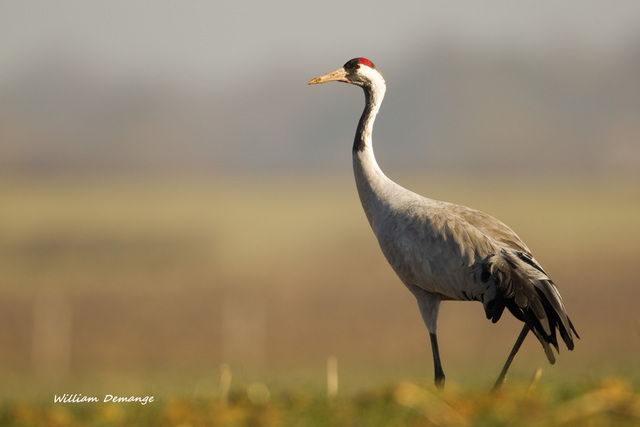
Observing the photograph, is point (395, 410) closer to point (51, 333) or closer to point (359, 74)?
point (359, 74)

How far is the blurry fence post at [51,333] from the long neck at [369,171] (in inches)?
425

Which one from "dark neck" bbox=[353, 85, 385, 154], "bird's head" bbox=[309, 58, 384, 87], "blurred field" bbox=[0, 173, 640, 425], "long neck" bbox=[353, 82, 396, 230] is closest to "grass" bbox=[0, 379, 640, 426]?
"blurred field" bbox=[0, 173, 640, 425]

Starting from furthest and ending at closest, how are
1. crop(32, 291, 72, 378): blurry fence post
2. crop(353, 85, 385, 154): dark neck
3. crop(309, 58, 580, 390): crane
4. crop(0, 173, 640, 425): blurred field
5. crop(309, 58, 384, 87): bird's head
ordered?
crop(32, 291, 72, 378): blurry fence post < crop(0, 173, 640, 425): blurred field < crop(309, 58, 384, 87): bird's head < crop(353, 85, 385, 154): dark neck < crop(309, 58, 580, 390): crane

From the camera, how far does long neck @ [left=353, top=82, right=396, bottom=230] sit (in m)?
7.84

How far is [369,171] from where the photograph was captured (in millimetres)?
7984

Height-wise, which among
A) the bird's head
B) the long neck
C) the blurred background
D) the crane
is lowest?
the blurred background

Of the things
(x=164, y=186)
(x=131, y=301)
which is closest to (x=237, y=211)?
(x=164, y=186)

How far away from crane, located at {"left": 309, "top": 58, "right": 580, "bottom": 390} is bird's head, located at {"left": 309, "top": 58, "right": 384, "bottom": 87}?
0.95 m

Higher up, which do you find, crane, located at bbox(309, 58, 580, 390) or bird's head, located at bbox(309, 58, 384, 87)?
bird's head, located at bbox(309, 58, 384, 87)

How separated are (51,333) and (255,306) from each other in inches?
253

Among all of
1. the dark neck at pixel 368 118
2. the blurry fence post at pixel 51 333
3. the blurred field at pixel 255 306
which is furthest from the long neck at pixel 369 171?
the blurry fence post at pixel 51 333

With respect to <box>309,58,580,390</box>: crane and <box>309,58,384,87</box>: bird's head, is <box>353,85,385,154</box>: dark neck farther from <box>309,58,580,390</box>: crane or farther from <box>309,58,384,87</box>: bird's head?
<box>309,58,580,390</box>: crane

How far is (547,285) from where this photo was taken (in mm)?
6523

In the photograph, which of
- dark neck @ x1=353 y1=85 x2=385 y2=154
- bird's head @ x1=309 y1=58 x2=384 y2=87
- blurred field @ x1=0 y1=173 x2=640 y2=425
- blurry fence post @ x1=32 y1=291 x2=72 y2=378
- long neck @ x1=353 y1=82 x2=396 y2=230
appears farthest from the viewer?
blurry fence post @ x1=32 y1=291 x2=72 y2=378
